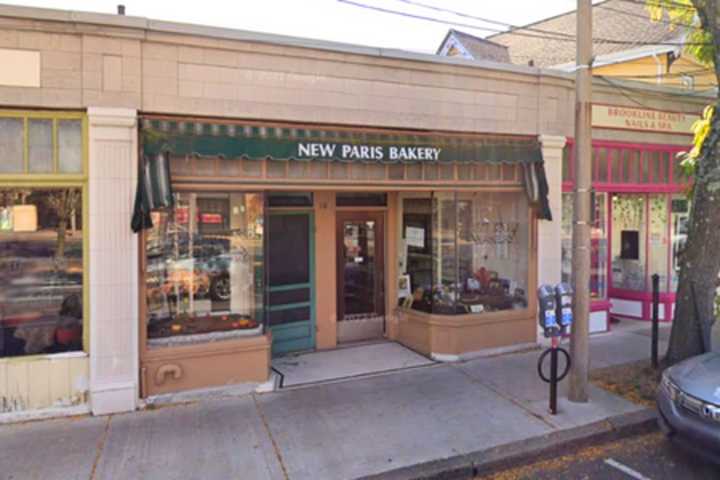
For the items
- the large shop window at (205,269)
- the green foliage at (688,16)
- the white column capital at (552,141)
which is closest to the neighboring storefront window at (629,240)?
the white column capital at (552,141)

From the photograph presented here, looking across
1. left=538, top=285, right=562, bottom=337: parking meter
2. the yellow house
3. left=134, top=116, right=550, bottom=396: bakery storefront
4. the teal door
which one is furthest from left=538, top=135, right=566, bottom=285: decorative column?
the teal door

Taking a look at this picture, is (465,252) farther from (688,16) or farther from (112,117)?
(112,117)

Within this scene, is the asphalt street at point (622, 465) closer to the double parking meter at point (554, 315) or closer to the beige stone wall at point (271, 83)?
the double parking meter at point (554, 315)

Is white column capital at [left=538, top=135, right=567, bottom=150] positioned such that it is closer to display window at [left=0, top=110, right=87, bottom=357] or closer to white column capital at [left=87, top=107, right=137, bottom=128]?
white column capital at [left=87, top=107, right=137, bottom=128]

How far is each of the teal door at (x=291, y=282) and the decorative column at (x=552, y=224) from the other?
12.0 ft

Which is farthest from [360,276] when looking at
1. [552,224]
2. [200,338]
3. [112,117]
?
[112,117]

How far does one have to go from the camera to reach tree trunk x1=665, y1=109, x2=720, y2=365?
5.91 m

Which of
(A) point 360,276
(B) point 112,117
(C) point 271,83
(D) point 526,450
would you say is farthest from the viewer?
(A) point 360,276

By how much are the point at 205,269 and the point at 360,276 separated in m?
2.80

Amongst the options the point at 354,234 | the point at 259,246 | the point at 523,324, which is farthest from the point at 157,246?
the point at 523,324

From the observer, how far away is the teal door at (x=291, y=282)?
755 cm

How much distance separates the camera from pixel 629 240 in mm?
10055

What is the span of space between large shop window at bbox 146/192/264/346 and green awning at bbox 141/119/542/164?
0.74 metres

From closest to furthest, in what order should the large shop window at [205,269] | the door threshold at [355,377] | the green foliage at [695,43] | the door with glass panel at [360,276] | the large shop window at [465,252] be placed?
the large shop window at [205,269] → the door threshold at [355,377] → the green foliage at [695,43] → the large shop window at [465,252] → the door with glass panel at [360,276]
